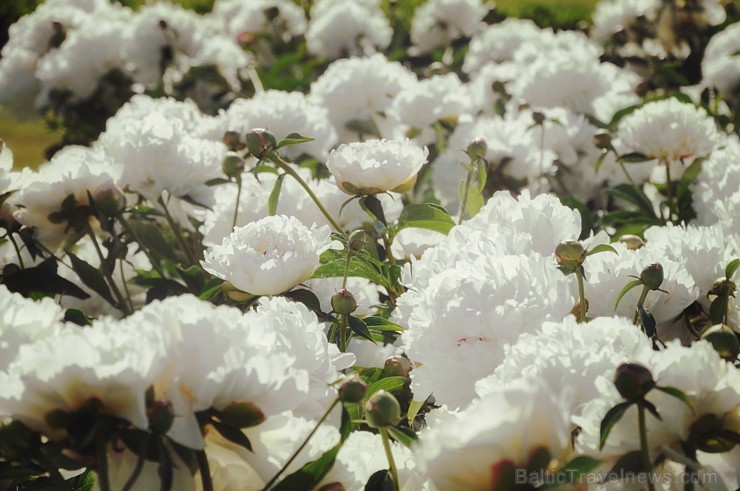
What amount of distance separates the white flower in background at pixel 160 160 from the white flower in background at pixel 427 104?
1.64 ft

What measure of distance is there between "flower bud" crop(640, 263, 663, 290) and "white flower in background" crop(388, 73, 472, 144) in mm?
897

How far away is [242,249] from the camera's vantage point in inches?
32.4

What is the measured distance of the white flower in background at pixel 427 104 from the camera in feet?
5.08

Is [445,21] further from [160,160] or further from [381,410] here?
[381,410]

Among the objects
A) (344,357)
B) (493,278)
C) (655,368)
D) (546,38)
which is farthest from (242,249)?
(546,38)

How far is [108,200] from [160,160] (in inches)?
5.5

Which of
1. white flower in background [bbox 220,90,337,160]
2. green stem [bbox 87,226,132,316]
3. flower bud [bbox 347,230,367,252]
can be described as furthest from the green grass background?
flower bud [bbox 347,230,367,252]

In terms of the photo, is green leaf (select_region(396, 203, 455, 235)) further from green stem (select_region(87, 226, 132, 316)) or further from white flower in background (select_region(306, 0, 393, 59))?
white flower in background (select_region(306, 0, 393, 59))

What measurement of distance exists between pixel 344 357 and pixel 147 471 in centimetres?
23

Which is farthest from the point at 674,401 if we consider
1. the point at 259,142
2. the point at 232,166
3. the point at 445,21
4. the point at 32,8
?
the point at 32,8

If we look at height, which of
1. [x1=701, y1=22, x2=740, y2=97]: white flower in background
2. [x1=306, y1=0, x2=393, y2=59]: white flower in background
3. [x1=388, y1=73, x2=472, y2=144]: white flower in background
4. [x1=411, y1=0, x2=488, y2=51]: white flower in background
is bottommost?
[x1=388, y1=73, x2=472, y2=144]: white flower in background

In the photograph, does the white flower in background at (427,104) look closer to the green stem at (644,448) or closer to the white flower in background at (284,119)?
the white flower in background at (284,119)

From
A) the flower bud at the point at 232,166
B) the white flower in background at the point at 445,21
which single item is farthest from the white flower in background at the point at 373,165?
the white flower in background at the point at 445,21

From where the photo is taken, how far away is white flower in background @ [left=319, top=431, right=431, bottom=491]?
24.2 inches
